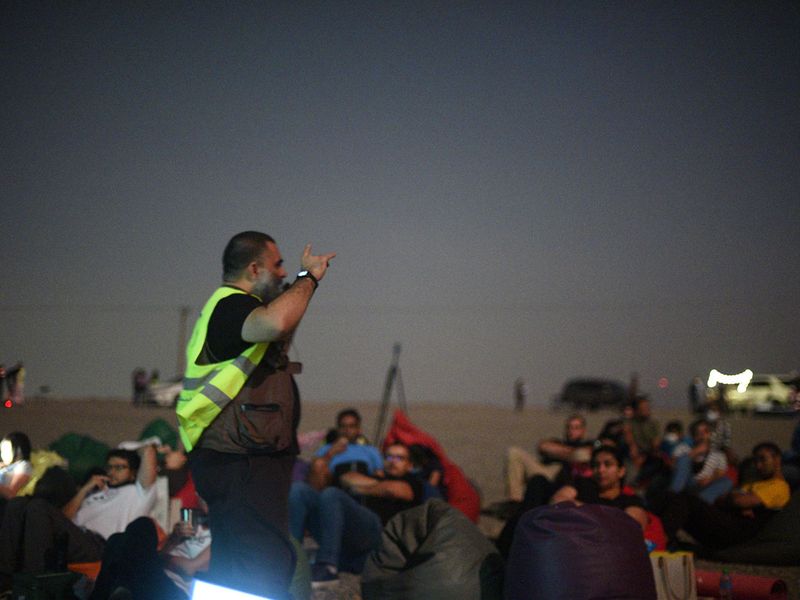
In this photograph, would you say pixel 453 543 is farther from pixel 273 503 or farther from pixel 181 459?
pixel 181 459

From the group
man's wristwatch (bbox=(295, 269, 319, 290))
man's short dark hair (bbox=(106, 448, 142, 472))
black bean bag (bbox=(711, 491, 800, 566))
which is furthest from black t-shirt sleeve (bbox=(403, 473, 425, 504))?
man's wristwatch (bbox=(295, 269, 319, 290))

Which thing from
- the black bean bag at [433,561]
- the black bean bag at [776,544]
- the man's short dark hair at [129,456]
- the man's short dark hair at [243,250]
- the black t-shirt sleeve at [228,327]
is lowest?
the black bean bag at [776,544]

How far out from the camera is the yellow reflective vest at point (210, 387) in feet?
10.5

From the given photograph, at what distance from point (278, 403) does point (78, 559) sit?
269 cm

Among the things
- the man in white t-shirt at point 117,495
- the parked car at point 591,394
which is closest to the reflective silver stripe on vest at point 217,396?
the man in white t-shirt at point 117,495

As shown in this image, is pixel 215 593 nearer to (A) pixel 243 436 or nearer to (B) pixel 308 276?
(A) pixel 243 436

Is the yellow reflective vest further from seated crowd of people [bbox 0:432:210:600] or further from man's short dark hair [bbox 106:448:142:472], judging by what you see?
man's short dark hair [bbox 106:448:142:472]

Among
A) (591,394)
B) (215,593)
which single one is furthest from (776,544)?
(591,394)

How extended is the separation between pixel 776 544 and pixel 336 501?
3264 mm

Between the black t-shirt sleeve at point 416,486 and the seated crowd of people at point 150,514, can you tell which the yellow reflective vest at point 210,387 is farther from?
the black t-shirt sleeve at point 416,486

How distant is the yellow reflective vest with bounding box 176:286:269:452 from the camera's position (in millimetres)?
3195

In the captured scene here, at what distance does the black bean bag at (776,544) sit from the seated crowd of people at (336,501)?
0.11m

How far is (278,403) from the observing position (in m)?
3.26

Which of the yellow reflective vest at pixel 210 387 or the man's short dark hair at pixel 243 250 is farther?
the man's short dark hair at pixel 243 250
